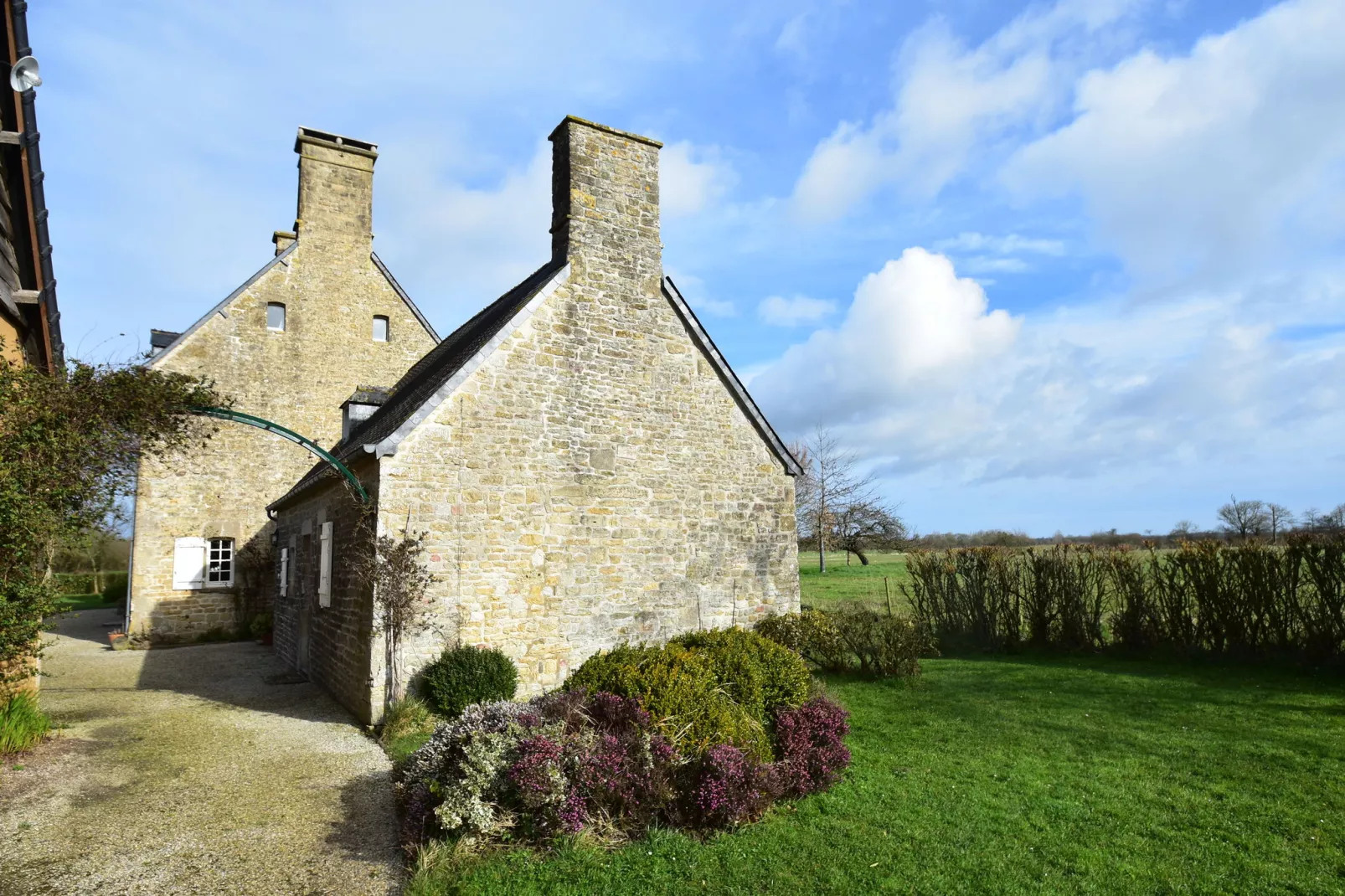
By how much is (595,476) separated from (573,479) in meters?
0.38

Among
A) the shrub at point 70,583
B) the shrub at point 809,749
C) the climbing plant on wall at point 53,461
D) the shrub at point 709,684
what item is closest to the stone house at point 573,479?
the climbing plant on wall at point 53,461

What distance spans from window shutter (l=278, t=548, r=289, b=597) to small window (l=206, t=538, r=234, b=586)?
352cm

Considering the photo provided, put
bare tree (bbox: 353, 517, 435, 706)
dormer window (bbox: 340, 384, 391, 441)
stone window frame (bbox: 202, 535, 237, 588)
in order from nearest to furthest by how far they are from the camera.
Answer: bare tree (bbox: 353, 517, 435, 706), dormer window (bbox: 340, 384, 391, 441), stone window frame (bbox: 202, 535, 237, 588)

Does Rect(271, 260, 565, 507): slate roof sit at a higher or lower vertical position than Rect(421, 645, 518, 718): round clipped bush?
higher

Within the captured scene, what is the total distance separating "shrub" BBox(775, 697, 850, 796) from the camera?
6812 mm

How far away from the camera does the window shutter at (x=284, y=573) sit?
15002 millimetres

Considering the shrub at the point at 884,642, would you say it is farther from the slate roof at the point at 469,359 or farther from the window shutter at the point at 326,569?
the window shutter at the point at 326,569

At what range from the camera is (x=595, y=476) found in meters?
11.4

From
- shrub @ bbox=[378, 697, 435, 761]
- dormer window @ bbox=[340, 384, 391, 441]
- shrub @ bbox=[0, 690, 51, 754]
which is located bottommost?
shrub @ bbox=[378, 697, 435, 761]

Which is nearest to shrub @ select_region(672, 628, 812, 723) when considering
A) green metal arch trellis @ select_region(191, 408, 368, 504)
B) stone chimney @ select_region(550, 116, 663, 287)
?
green metal arch trellis @ select_region(191, 408, 368, 504)

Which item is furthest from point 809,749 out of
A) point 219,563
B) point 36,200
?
point 219,563

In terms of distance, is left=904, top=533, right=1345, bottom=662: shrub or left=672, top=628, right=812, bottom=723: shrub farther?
left=904, top=533, right=1345, bottom=662: shrub

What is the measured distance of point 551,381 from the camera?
11094mm

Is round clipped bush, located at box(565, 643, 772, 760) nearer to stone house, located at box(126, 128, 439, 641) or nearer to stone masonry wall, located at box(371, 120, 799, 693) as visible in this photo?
stone masonry wall, located at box(371, 120, 799, 693)
